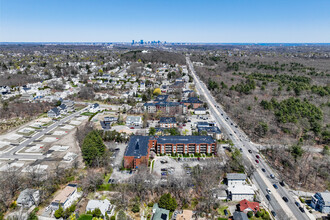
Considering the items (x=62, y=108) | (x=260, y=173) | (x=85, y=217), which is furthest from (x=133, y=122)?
(x=260, y=173)

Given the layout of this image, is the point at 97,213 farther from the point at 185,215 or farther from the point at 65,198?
the point at 185,215

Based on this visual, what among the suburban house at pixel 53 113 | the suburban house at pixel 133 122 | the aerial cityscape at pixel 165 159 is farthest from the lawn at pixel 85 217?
the suburban house at pixel 53 113

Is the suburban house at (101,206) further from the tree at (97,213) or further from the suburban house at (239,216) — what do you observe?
the suburban house at (239,216)

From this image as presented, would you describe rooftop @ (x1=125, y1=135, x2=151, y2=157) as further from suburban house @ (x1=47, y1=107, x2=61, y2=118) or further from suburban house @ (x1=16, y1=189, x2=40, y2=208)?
suburban house @ (x1=47, y1=107, x2=61, y2=118)

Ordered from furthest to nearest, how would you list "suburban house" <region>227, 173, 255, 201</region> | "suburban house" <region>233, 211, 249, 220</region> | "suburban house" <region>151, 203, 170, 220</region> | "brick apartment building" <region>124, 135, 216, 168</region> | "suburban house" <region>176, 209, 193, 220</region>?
"brick apartment building" <region>124, 135, 216, 168</region>, "suburban house" <region>227, 173, 255, 201</region>, "suburban house" <region>176, 209, 193, 220</region>, "suburban house" <region>151, 203, 170, 220</region>, "suburban house" <region>233, 211, 249, 220</region>

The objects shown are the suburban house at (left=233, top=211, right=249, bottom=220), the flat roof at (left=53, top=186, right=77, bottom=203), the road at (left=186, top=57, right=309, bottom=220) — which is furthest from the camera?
the road at (left=186, top=57, right=309, bottom=220)

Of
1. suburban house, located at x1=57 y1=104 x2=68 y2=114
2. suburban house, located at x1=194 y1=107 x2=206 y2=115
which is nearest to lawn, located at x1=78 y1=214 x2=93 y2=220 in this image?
suburban house, located at x1=194 y1=107 x2=206 y2=115

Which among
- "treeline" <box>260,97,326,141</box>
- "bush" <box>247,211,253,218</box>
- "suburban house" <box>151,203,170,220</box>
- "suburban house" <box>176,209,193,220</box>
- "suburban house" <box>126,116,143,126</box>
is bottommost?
"suburban house" <box>176,209,193,220</box>
